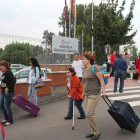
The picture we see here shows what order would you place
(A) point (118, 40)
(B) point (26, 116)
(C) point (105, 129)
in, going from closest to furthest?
(C) point (105, 129)
(B) point (26, 116)
(A) point (118, 40)

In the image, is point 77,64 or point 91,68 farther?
point 77,64

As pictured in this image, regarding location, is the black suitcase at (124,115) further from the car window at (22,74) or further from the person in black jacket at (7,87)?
the car window at (22,74)

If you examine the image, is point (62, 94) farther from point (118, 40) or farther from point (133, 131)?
point (118, 40)

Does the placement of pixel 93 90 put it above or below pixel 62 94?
above

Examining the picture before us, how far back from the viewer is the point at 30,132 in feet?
14.2

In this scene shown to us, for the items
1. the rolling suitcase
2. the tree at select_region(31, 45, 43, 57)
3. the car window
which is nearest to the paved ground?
the rolling suitcase

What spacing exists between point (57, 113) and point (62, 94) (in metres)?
2.52

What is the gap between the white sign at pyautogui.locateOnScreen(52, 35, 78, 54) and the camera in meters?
8.25

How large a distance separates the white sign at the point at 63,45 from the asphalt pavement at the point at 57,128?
10.9 feet

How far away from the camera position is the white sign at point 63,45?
8255 mm

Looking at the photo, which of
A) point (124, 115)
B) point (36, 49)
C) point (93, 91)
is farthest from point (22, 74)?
point (124, 115)

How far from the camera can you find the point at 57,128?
4477 millimetres

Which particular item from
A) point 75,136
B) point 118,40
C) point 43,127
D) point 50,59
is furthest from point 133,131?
point 118,40

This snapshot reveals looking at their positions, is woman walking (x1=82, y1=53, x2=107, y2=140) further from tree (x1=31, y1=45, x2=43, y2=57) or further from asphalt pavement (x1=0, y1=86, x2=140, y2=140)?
tree (x1=31, y1=45, x2=43, y2=57)
